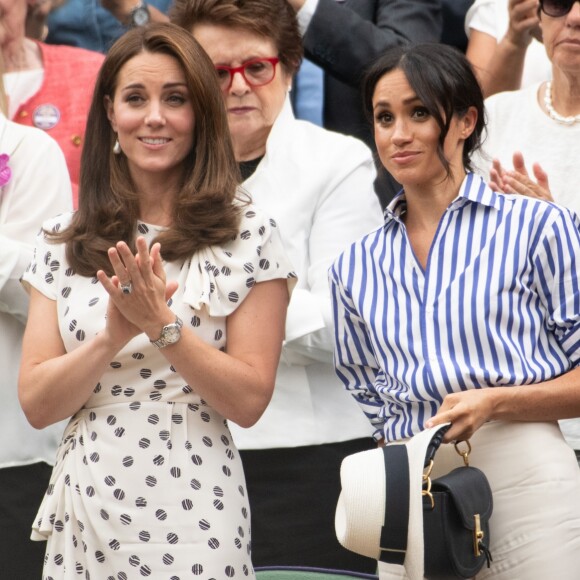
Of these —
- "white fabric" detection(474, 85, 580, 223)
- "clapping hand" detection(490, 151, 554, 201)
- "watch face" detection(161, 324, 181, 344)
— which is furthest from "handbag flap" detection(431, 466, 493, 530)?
"white fabric" detection(474, 85, 580, 223)

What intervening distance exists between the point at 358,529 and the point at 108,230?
1033mm

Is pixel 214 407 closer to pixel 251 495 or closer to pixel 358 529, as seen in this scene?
pixel 358 529

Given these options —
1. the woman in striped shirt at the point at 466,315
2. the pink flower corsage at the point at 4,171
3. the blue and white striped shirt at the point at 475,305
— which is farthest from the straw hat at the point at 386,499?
the pink flower corsage at the point at 4,171

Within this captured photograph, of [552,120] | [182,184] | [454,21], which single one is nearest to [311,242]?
[182,184]

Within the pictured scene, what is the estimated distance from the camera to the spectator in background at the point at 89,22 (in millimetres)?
5316

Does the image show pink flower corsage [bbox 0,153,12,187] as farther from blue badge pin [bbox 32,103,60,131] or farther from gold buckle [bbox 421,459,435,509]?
gold buckle [bbox 421,459,435,509]

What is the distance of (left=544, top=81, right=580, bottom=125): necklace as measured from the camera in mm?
4176

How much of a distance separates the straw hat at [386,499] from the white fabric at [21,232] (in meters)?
1.51

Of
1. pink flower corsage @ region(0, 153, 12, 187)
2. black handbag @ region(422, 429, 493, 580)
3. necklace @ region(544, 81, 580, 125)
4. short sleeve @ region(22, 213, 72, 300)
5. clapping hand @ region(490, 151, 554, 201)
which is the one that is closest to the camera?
black handbag @ region(422, 429, 493, 580)

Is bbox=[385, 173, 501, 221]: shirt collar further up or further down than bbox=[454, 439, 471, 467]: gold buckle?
further up

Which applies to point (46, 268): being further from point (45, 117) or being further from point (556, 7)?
point (556, 7)

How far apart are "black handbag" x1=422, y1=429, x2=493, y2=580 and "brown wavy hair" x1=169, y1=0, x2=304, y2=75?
178cm

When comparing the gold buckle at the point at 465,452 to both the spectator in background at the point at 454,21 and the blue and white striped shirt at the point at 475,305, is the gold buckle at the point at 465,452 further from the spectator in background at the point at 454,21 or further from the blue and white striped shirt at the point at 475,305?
the spectator in background at the point at 454,21

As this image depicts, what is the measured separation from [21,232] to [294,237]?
86cm
